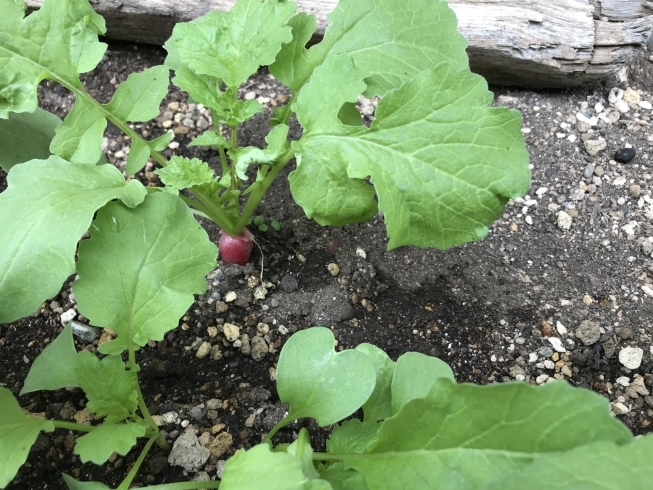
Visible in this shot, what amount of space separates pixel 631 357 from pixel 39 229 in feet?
4.72

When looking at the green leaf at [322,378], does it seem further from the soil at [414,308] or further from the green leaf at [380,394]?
the soil at [414,308]

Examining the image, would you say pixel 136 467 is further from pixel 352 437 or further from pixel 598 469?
pixel 598 469

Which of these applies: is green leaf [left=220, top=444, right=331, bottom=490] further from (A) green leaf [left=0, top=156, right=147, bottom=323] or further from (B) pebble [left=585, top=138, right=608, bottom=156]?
(B) pebble [left=585, top=138, right=608, bottom=156]

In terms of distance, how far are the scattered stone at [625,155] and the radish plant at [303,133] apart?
2.58 ft

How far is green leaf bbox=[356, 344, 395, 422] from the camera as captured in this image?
1.19 metres

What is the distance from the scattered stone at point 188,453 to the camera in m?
1.32

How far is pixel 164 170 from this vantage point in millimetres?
1307

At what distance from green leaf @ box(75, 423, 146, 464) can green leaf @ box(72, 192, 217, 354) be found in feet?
0.50

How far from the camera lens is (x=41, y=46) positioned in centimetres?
130

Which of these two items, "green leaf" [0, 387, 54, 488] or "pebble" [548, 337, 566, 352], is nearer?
"green leaf" [0, 387, 54, 488]

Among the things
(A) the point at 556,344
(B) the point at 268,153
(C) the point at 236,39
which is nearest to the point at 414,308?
(A) the point at 556,344

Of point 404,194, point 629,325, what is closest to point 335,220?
point 404,194

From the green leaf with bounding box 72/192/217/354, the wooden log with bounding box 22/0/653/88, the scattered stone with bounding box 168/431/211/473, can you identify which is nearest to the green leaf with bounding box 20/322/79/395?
the green leaf with bounding box 72/192/217/354

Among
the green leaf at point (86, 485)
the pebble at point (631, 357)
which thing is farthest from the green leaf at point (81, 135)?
the pebble at point (631, 357)
